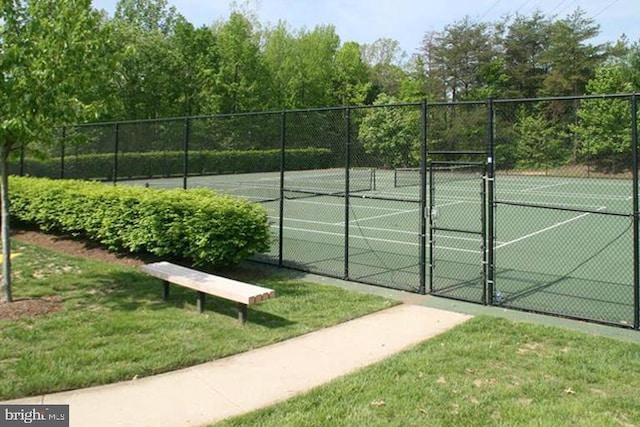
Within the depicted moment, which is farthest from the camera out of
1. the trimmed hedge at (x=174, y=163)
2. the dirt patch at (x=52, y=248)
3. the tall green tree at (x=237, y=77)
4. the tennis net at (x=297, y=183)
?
the tall green tree at (x=237, y=77)

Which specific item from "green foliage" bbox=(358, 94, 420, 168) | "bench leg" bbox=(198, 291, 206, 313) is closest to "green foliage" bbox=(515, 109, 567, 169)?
"bench leg" bbox=(198, 291, 206, 313)

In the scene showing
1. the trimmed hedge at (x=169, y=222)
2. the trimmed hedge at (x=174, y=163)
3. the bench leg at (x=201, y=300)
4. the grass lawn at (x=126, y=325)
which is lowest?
the grass lawn at (x=126, y=325)

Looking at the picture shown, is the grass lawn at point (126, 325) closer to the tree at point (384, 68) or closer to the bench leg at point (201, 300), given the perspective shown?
the bench leg at point (201, 300)

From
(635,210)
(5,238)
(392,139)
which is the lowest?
(5,238)

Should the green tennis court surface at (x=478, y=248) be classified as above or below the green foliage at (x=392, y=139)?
below

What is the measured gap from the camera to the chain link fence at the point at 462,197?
7602 millimetres

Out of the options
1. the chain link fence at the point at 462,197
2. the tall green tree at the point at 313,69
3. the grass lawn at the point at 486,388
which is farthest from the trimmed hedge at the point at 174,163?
the tall green tree at the point at 313,69

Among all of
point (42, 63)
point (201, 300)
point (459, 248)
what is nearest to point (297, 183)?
point (459, 248)

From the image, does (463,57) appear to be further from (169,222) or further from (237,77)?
(169,222)

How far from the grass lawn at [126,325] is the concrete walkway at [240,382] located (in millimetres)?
208

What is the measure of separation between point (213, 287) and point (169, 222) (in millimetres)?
2917

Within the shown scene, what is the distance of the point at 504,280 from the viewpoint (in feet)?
28.7

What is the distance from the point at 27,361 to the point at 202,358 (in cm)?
148

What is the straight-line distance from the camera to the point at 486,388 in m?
4.54
